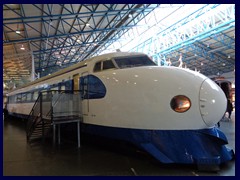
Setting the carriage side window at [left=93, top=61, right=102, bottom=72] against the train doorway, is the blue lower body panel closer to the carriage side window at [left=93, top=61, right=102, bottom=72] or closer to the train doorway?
the carriage side window at [left=93, top=61, right=102, bottom=72]

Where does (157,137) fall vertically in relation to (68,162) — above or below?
above

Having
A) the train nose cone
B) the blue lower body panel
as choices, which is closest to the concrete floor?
the blue lower body panel

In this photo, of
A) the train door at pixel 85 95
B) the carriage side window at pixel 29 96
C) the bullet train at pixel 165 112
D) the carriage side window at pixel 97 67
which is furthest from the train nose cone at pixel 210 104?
the carriage side window at pixel 29 96

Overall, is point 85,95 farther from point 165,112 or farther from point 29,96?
point 29,96

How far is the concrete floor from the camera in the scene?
14.0 feet

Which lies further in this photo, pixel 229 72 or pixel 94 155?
pixel 229 72

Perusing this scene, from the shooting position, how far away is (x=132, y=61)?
599 cm

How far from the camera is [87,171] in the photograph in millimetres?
4379

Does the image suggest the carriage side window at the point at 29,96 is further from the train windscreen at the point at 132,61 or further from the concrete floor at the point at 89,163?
the train windscreen at the point at 132,61

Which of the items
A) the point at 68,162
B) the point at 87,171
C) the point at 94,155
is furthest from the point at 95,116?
the point at 87,171

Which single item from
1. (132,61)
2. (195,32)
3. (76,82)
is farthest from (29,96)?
(195,32)

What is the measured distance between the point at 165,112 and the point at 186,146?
2.72ft
